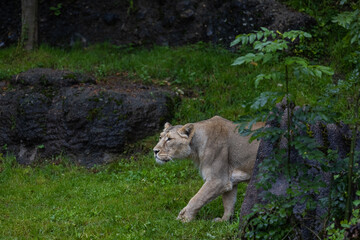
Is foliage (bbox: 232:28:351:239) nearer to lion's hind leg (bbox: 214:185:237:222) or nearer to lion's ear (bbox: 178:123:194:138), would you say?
lion's hind leg (bbox: 214:185:237:222)

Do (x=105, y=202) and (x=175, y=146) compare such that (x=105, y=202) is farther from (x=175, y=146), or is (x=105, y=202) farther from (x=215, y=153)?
(x=215, y=153)

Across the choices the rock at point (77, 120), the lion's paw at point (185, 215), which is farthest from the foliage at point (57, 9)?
the lion's paw at point (185, 215)

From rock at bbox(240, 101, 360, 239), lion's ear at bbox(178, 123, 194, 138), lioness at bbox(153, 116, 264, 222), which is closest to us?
rock at bbox(240, 101, 360, 239)

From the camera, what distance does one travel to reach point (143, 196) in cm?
941

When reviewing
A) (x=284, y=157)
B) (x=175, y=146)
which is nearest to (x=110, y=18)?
(x=175, y=146)

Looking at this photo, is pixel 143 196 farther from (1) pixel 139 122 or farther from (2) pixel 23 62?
(2) pixel 23 62

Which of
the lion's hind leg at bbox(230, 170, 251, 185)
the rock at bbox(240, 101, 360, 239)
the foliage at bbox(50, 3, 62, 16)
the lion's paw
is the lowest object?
the lion's paw

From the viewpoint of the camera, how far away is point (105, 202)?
9117 mm

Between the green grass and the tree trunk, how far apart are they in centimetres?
483

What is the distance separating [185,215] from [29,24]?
925cm

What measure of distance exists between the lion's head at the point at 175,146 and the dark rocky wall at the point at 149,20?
6832mm

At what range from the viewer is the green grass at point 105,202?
25.1 ft

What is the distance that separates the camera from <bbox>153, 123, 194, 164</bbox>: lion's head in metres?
8.62

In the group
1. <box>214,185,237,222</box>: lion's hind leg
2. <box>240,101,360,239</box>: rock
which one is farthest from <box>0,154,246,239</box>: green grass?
<box>240,101,360,239</box>: rock
